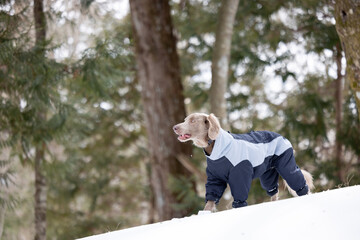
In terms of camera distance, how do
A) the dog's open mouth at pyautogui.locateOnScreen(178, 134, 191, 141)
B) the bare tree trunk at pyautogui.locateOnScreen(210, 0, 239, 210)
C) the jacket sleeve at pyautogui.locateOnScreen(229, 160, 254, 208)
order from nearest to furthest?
the jacket sleeve at pyautogui.locateOnScreen(229, 160, 254, 208) → the dog's open mouth at pyautogui.locateOnScreen(178, 134, 191, 141) → the bare tree trunk at pyautogui.locateOnScreen(210, 0, 239, 210)

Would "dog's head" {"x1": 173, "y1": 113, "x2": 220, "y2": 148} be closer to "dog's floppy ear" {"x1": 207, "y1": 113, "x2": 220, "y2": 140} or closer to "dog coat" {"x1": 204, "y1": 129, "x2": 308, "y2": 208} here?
"dog's floppy ear" {"x1": 207, "y1": 113, "x2": 220, "y2": 140}

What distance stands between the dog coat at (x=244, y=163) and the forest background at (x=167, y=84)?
152cm

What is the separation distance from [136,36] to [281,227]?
24.8 feet

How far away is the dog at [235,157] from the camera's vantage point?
4.29 metres

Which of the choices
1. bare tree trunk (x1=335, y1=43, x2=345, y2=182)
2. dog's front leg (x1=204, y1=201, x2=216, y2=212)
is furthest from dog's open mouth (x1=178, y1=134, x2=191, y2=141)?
bare tree trunk (x1=335, y1=43, x2=345, y2=182)

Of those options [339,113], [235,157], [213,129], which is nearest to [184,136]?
[213,129]

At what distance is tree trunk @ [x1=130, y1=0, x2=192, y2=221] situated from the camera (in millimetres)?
9773

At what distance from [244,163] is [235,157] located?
0.11 metres

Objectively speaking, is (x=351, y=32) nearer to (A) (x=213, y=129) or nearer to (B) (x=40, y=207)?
(A) (x=213, y=129)

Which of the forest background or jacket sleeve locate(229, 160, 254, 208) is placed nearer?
jacket sleeve locate(229, 160, 254, 208)

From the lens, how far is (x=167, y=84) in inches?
390

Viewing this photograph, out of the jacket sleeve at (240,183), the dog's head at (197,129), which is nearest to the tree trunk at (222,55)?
the dog's head at (197,129)

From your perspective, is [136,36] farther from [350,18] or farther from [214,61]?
[350,18]

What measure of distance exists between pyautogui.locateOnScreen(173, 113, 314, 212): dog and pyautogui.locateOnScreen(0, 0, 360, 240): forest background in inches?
60.5
